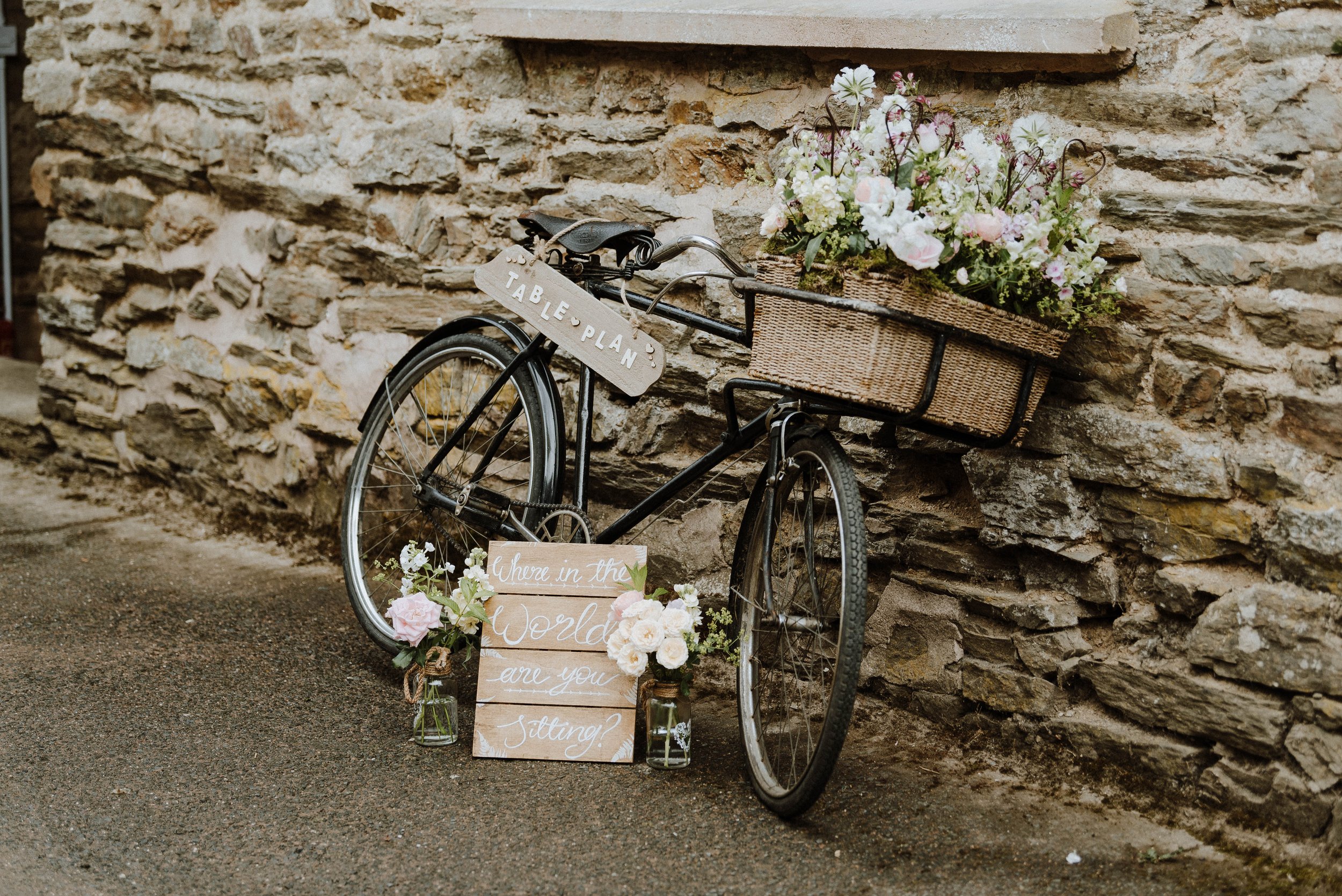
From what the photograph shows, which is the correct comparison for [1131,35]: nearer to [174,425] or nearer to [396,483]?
[396,483]

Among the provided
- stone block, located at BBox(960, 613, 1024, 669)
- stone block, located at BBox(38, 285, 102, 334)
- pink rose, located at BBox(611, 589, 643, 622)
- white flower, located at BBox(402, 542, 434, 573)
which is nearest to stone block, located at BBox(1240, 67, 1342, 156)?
stone block, located at BBox(960, 613, 1024, 669)

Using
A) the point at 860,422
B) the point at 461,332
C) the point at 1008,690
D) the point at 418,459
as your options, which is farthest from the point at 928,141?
the point at 418,459

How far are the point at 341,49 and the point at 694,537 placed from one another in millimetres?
2079

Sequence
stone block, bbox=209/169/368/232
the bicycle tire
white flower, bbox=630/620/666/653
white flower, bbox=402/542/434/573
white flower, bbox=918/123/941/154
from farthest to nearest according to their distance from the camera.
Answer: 1. stone block, bbox=209/169/368/232
2. the bicycle tire
3. white flower, bbox=402/542/434/573
4. white flower, bbox=630/620/666/653
5. white flower, bbox=918/123/941/154

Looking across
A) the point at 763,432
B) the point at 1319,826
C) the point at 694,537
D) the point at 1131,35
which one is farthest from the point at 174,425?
the point at 1319,826

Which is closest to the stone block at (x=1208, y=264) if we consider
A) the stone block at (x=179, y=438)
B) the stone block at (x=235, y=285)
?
the stone block at (x=235, y=285)

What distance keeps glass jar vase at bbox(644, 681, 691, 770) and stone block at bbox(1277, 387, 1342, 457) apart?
1.50 meters

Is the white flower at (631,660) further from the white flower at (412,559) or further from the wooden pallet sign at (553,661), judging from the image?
the white flower at (412,559)

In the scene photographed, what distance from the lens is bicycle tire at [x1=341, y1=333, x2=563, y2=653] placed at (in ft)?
11.1

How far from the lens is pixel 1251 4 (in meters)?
2.70

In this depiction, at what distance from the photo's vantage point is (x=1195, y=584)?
111 inches

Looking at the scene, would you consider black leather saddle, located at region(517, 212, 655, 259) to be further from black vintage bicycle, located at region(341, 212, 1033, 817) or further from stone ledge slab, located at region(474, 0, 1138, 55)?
stone ledge slab, located at region(474, 0, 1138, 55)

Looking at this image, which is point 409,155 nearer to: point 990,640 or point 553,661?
point 553,661

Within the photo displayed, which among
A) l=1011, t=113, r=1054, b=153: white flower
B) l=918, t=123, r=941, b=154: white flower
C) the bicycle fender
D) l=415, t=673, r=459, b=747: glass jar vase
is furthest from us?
the bicycle fender
